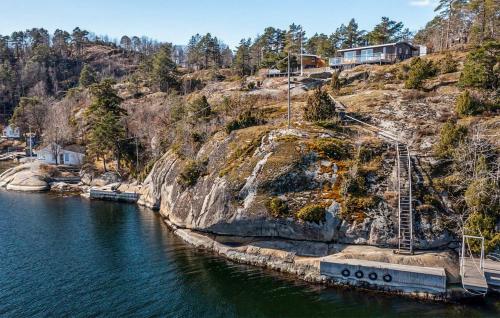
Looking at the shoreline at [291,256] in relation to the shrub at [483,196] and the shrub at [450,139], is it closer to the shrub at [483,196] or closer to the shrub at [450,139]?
the shrub at [483,196]

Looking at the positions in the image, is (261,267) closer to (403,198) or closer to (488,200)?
(403,198)

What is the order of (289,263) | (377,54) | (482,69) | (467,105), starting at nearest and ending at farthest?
(289,263), (467,105), (482,69), (377,54)

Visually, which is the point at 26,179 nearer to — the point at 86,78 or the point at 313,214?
the point at 313,214

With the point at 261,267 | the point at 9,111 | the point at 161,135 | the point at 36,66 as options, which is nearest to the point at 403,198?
the point at 261,267

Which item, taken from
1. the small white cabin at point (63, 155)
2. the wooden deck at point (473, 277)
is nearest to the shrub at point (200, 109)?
the small white cabin at point (63, 155)

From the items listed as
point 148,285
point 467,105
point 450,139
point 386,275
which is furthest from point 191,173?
point 467,105
